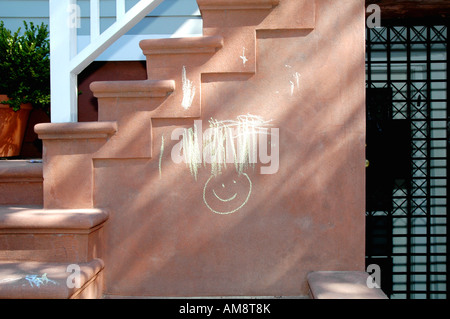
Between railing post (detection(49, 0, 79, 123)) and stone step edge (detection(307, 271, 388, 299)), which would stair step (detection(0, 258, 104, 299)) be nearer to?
railing post (detection(49, 0, 79, 123))

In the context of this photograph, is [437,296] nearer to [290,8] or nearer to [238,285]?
[238,285]

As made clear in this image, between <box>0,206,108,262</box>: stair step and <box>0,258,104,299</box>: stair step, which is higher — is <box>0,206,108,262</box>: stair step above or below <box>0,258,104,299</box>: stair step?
above

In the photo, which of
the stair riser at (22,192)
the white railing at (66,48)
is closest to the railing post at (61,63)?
the white railing at (66,48)

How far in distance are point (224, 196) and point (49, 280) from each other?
40.6 inches

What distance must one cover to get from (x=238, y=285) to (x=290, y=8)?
1678 mm

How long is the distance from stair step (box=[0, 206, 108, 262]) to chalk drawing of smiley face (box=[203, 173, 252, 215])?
25.6 inches

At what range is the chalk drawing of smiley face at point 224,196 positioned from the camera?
239 centimetres

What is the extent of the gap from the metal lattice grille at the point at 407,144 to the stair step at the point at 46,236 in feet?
9.34

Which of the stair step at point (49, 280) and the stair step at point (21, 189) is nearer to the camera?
the stair step at point (49, 280)

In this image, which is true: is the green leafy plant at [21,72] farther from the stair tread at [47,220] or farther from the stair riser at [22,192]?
the stair tread at [47,220]

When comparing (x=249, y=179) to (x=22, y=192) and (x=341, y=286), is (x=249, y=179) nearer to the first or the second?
(x=341, y=286)

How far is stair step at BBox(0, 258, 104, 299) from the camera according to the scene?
73.0 inches

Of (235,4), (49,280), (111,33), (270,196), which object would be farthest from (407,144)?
(49,280)

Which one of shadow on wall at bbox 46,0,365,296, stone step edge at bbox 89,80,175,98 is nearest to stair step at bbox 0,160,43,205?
shadow on wall at bbox 46,0,365,296
